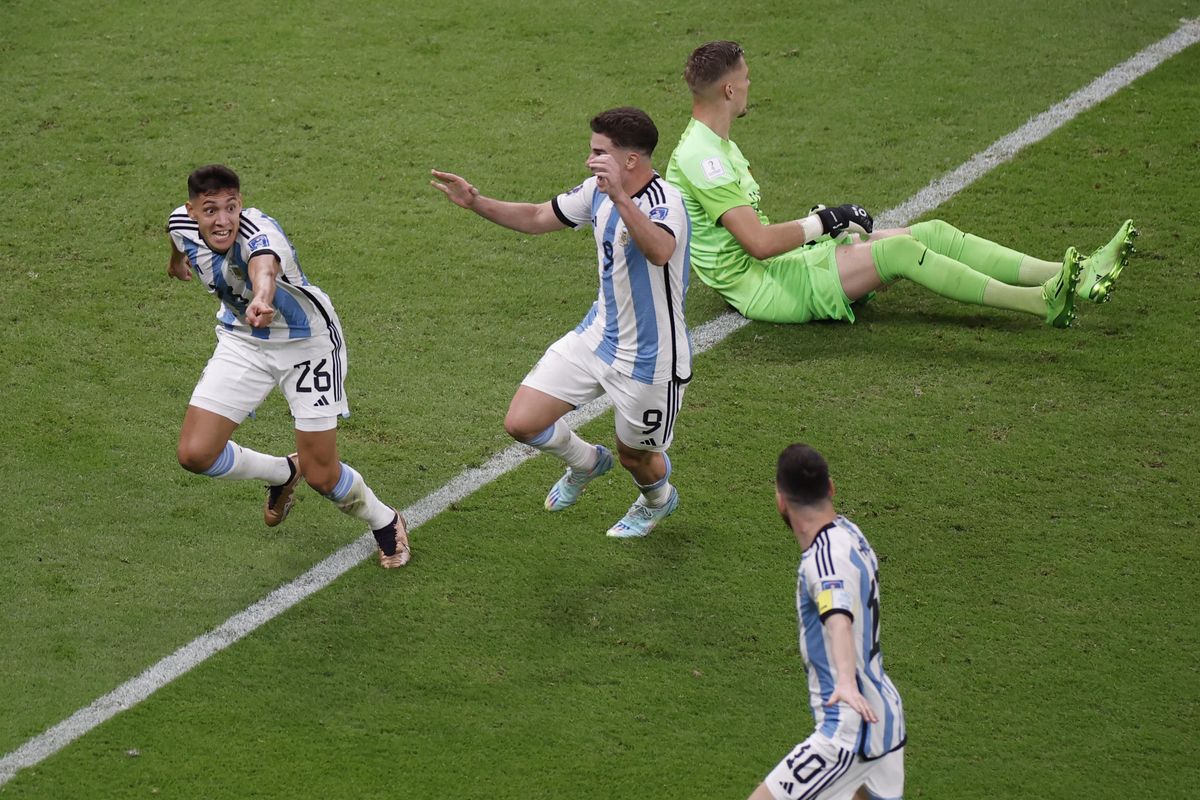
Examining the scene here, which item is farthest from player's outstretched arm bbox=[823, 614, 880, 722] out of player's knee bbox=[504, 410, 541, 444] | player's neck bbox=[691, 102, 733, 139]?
player's neck bbox=[691, 102, 733, 139]

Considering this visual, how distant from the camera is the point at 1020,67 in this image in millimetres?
10305

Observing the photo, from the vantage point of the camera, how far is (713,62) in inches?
282

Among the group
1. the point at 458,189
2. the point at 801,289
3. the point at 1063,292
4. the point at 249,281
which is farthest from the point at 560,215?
the point at 1063,292

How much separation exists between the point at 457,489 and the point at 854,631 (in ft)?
9.66

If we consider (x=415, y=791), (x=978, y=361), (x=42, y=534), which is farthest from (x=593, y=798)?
(x=978, y=361)

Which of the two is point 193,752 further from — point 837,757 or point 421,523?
point 837,757

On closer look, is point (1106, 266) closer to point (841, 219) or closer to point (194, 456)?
point (841, 219)

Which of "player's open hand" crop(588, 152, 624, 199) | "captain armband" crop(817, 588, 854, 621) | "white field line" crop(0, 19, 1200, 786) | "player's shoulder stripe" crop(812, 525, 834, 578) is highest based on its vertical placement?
"player's open hand" crop(588, 152, 624, 199)

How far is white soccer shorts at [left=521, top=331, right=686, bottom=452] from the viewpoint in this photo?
5.98 meters

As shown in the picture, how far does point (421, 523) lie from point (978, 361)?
3.01 meters

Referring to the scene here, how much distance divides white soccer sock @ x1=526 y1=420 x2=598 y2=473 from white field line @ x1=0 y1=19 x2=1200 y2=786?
0.67 meters

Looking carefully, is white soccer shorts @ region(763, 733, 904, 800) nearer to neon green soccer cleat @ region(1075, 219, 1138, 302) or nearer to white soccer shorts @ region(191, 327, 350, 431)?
white soccer shorts @ region(191, 327, 350, 431)

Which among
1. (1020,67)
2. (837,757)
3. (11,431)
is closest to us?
(837,757)

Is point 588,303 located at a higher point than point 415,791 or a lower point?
higher
